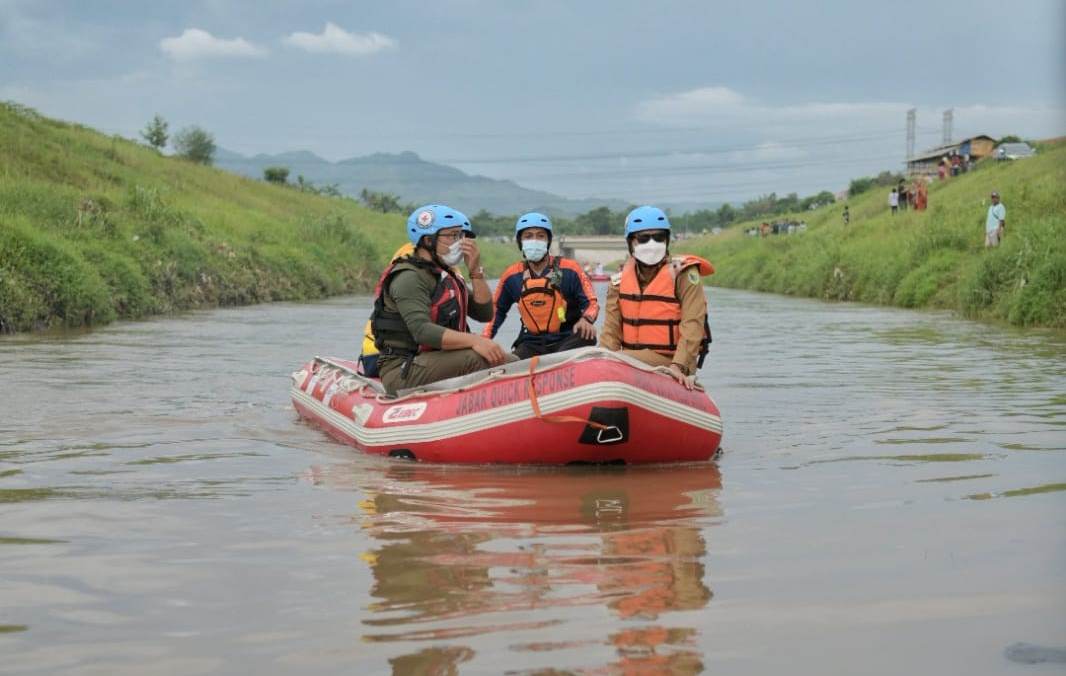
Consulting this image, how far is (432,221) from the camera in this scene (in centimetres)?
799

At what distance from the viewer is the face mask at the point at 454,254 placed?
26.3ft

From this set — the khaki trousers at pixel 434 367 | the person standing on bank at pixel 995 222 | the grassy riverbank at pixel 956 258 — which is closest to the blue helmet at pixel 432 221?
the khaki trousers at pixel 434 367

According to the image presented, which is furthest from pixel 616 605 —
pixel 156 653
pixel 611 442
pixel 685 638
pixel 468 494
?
pixel 611 442

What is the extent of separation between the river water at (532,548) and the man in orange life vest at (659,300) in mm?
835

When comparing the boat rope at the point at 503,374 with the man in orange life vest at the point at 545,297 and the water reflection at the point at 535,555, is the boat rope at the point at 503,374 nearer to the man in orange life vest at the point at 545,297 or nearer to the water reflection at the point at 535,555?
the water reflection at the point at 535,555

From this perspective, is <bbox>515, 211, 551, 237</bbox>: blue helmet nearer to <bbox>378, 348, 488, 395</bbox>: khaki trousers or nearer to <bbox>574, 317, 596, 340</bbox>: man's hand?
<bbox>574, 317, 596, 340</bbox>: man's hand

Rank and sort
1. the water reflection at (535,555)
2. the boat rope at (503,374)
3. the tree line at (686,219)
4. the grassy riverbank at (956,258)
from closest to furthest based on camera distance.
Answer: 1. the water reflection at (535,555)
2. the boat rope at (503,374)
3. the grassy riverbank at (956,258)
4. the tree line at (686,219)

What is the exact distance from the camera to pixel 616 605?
4.14 meters

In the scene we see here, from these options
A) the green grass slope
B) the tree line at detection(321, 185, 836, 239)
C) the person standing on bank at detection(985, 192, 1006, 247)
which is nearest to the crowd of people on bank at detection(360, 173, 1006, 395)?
the green grass slope

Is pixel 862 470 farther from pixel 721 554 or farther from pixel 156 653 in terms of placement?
pixel 156 653

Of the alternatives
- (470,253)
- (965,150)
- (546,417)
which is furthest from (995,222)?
(965,150)

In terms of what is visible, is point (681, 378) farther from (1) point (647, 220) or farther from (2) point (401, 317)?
(2) point (401, 317)

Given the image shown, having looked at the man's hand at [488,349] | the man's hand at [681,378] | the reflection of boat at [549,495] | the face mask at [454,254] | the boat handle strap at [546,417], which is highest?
the face mask at [454,254]

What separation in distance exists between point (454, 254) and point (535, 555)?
342cm
